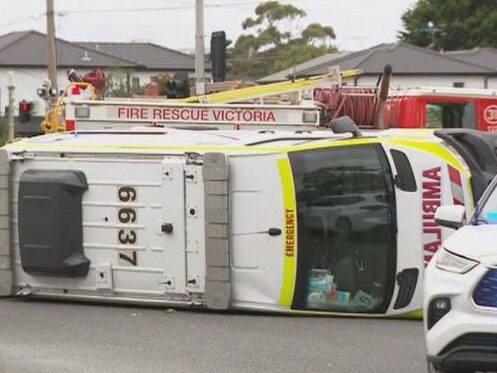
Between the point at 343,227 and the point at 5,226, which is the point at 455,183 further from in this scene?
the point at 5,226

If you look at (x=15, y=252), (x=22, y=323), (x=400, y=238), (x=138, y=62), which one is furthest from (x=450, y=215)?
(x=138, y=62)

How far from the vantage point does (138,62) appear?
245 feet

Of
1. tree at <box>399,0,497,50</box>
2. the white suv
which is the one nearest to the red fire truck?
the white suv

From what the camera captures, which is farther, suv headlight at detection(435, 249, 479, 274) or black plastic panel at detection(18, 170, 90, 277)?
black plastic panel at detection(18, 170, 90, 277)

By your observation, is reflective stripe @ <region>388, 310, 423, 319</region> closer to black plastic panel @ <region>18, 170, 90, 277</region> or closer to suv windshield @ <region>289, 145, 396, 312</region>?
suv windshield @ <region>289, 145, 396, 312</region>

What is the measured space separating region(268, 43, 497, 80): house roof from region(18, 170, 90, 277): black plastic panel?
1823 inches

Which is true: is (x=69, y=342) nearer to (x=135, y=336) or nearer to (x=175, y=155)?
(x=135, y=336)

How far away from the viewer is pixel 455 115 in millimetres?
17625

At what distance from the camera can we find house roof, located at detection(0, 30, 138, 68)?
67.9 m

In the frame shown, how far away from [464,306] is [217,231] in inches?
168

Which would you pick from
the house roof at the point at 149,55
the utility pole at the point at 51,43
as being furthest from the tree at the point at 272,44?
the utility pole at the point at 51,43

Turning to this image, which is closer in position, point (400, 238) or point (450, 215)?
point (450, 215)

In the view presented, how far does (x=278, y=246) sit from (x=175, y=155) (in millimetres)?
1488

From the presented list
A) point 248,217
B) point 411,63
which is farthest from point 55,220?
point 411,63
